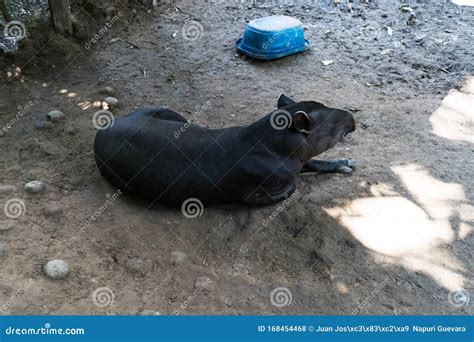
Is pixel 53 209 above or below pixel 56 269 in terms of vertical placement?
below

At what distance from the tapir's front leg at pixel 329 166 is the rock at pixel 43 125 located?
9.15ft

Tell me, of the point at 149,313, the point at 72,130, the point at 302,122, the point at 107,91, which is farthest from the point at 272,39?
the point at 149,313

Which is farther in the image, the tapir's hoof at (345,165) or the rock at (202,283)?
the tapir's hoof at (345,165)

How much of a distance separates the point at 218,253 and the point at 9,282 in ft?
5.15

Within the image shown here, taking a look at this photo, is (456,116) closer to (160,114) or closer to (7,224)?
(160,114)

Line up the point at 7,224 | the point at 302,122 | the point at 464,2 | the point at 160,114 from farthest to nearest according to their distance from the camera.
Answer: the point at 464,2 < the point at 160,114 < the point at 302,122 < the point at 7,224

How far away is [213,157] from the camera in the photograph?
482cm

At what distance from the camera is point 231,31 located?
27.4 ft

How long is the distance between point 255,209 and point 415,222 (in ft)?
4.56

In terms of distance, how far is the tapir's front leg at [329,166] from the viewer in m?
5.27

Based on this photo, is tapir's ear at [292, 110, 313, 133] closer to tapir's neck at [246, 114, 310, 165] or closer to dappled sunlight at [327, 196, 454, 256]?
tapir's neck at [246, 114, 310, 165]

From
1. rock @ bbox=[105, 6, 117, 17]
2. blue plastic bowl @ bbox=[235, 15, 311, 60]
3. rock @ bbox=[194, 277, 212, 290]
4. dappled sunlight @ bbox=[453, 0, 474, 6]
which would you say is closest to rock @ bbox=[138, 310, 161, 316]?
rock @ bbox=[194, 277, 212, 290]

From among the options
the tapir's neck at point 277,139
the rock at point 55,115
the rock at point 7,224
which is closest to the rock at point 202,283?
the tapir's neck at point 277,139

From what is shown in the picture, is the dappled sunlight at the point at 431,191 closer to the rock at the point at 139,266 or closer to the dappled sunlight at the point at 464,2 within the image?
the rock at the point at 139,266
